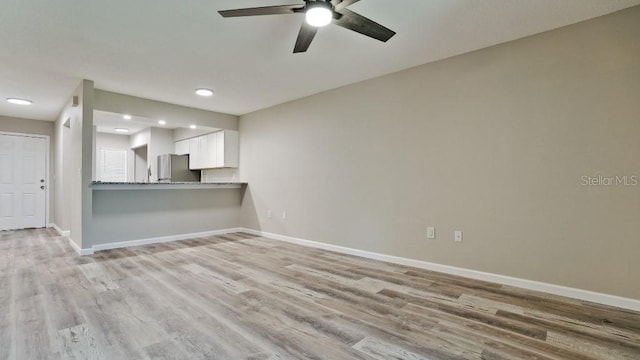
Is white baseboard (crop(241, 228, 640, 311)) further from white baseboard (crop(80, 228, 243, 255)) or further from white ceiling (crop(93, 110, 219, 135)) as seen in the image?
white ceiling (crop(93, 110, 219, 135))

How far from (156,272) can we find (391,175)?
2.87 meters

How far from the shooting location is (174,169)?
680 centimetres

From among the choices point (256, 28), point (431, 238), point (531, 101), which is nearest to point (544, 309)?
point (431, 238)

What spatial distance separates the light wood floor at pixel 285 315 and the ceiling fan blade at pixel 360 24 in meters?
2.12

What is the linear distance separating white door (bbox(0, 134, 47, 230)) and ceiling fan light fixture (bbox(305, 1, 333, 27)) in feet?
23.5

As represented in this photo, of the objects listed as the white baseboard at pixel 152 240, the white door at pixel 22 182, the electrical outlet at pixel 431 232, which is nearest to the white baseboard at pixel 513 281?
the electrical outlet at pixel 431 232

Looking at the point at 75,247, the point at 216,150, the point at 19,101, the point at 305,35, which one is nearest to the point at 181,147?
the point at 216,150

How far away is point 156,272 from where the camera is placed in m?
3.30

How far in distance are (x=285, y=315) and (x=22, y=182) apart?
700 cm

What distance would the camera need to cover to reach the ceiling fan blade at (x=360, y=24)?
2.08 m

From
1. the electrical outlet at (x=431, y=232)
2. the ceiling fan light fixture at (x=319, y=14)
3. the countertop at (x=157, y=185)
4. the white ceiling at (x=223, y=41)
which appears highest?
the white ceiling at (x=223, y=41)

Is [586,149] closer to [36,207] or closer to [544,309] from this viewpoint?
[544,309]

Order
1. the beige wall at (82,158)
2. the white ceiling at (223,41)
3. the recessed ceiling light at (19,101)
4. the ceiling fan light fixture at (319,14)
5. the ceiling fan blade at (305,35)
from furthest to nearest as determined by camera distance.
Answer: the recessed ceiling light at (19,101), the beige wall at (82,158), the white ceiling at (223,41), the ceiling fan blade at (305,35), the ceiling fan light fixture at (319,14)

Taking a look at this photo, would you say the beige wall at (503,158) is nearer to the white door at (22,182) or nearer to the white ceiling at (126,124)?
the white ceiling at (126,124)
